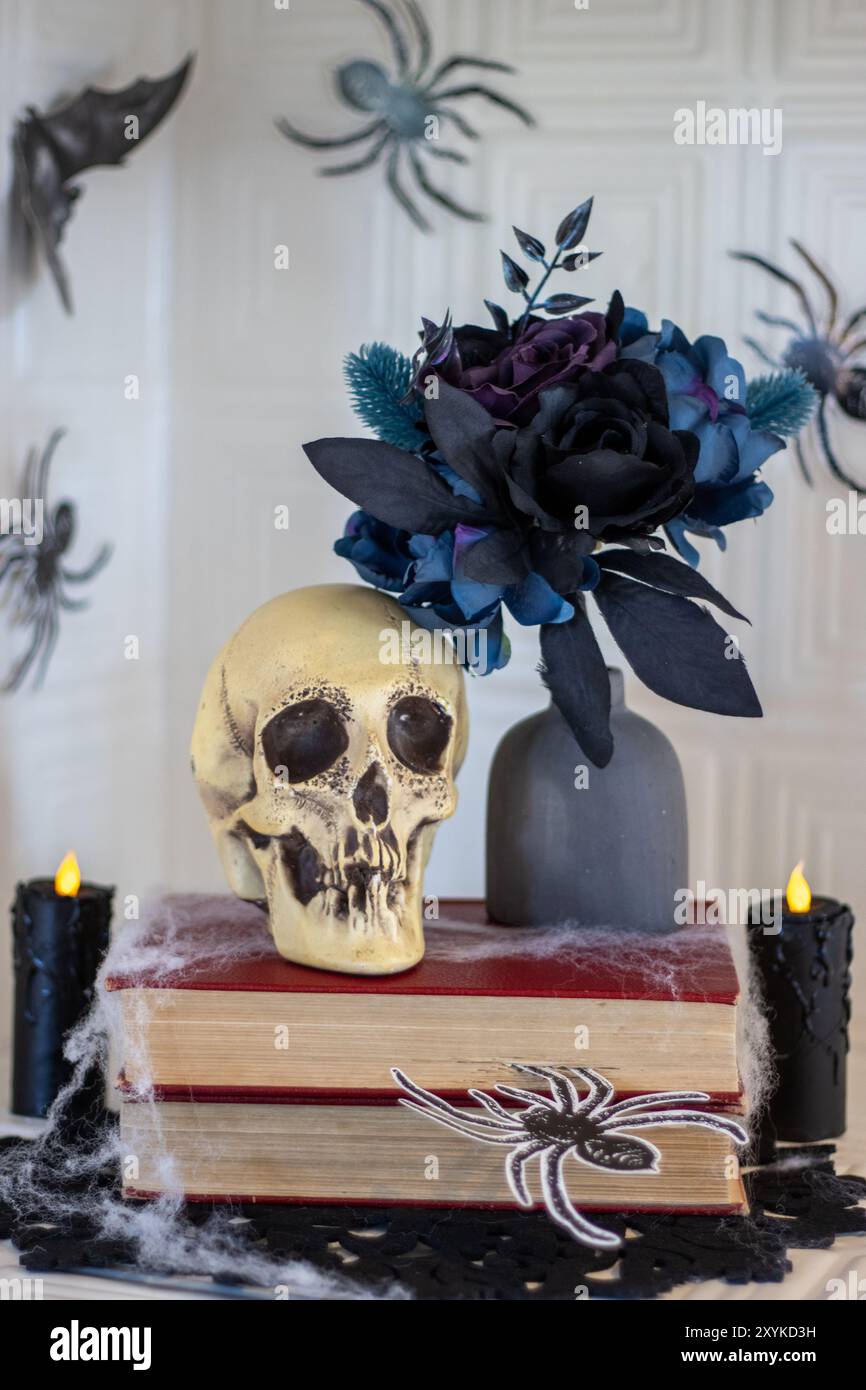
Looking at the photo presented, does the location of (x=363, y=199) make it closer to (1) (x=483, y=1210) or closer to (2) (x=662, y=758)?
(2) (x=662, y=758)

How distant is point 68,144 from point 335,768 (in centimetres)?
54

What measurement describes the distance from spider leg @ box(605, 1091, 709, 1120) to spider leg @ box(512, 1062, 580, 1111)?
21 millimetres

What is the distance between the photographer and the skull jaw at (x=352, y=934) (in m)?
0.72

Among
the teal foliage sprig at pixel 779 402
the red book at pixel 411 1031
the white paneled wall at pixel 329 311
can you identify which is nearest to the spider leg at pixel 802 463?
the white paneled wall at pixel 329 311

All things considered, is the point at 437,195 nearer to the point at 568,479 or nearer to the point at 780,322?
the point at 780,322

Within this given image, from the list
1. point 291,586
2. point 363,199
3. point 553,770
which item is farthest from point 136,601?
point 553,770

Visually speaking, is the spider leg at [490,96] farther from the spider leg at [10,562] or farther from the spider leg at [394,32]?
the spider leg at [10,562]

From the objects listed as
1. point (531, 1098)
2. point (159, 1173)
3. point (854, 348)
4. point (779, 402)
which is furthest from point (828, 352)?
point (159, 1173)

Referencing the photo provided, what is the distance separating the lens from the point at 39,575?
105 centimetres

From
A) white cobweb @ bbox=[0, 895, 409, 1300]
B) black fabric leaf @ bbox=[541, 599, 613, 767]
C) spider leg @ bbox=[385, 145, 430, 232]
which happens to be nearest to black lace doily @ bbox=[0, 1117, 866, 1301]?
white cobweb @ bbox=[0, 895, 409, 1300]

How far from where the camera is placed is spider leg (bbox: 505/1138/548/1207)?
70cm

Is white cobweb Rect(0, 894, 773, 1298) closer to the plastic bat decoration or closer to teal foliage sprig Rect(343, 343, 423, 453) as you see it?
teal foliage sprig Rect(343, 343, 423, 453)
